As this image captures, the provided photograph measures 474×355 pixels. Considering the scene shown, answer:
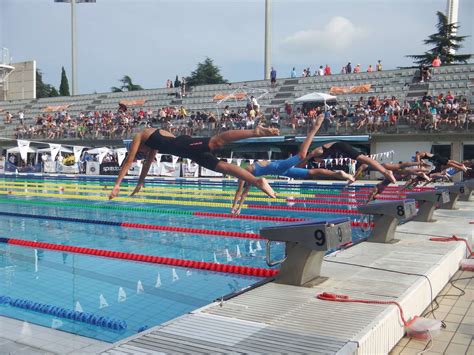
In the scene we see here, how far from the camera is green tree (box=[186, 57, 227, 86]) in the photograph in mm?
51197

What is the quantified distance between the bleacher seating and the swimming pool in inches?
413

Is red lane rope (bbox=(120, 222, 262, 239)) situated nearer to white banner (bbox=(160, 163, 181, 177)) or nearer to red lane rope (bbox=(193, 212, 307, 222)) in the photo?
red lane rope (bbox=(193, 212, 307, 222))

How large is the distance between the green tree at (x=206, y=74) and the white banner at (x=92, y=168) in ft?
91.3

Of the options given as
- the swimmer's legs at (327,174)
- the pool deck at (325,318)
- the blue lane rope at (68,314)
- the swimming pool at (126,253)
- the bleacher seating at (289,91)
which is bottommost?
the swimming pool at (126,253)

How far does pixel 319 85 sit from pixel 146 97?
11983 mm

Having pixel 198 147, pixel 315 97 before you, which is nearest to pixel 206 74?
pixel 315 97

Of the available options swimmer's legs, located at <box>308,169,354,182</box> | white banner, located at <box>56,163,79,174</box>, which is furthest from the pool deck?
white banner, located at <box>56,163,79,174</box>

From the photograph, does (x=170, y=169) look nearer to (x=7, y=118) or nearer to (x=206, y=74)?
(x=7, y=118)

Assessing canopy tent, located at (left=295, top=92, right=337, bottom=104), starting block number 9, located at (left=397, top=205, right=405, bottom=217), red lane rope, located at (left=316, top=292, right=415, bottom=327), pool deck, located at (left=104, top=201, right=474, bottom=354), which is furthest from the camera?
canopy tent, located at (left=295, top=92, right=337, bottom=104)

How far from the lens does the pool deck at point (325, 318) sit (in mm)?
3037

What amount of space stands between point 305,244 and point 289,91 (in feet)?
77.2

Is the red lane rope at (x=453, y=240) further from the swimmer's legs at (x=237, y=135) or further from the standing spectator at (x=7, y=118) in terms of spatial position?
→ the standing spectator at (x=7, y=118)

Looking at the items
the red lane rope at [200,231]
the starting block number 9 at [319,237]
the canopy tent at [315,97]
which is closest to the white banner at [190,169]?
the canopy tent at [315,97]

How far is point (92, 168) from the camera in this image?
24781 millimetres
